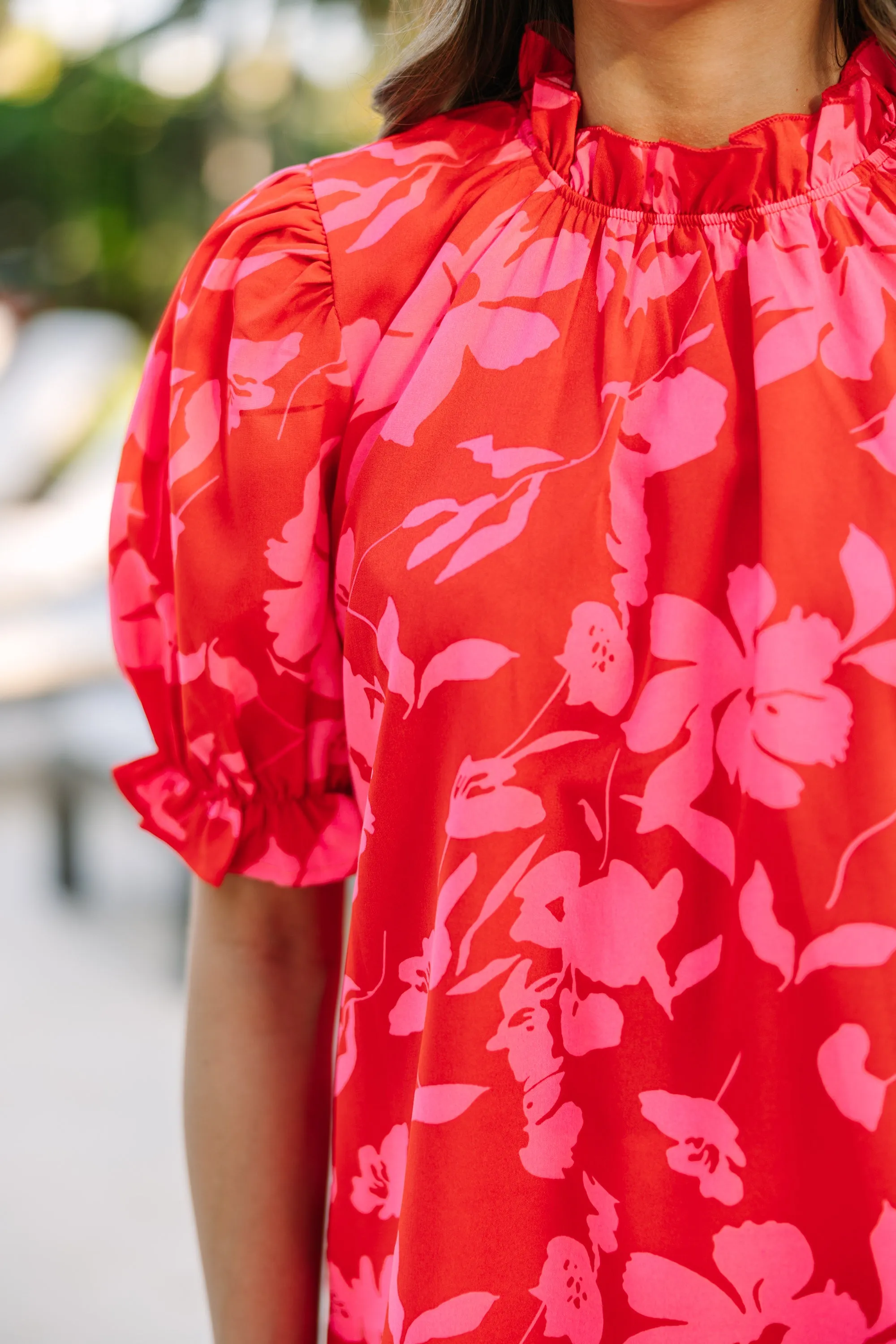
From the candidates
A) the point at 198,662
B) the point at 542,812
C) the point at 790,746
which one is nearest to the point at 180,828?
the point at 198,662

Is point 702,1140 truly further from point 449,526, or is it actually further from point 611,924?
point 449,526

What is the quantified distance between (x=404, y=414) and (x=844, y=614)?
252mm

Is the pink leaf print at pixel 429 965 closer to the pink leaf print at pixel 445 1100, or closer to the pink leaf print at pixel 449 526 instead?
the pink leaf print at pixel 445 1100

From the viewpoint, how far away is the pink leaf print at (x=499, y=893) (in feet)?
2.11

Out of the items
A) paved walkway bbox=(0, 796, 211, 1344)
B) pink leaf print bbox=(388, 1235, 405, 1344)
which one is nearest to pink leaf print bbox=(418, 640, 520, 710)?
pink leaf print bbox=(388, 1235, 405, 1344)

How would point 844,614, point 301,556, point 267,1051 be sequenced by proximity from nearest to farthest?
point 844,614 < point 301,556 < point 267,1051

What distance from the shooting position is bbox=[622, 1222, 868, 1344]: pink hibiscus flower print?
62 cm

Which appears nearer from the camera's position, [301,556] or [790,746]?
[790,746]

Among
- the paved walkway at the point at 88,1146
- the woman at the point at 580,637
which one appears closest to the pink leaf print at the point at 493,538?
the woman at the point at 580,637

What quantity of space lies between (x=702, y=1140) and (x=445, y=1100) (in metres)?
0.13

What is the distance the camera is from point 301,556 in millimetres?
716

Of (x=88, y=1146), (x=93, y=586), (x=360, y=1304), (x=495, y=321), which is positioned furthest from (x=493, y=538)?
(x=93, y=586)

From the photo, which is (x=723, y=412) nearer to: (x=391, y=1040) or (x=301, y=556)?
(x=301, y=556)

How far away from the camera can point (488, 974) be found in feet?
2.16
